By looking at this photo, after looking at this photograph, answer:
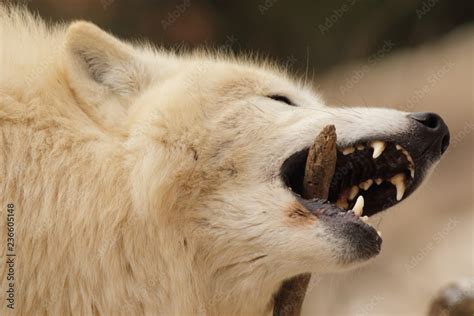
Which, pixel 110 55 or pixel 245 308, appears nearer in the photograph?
pixel 245 308

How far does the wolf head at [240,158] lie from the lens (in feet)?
10.7

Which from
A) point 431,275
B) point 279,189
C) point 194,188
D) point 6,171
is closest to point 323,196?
point 279,189

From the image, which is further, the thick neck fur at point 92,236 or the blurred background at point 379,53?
the blurred background at point 379,53

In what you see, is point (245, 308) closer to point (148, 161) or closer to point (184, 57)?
point (148, 161)

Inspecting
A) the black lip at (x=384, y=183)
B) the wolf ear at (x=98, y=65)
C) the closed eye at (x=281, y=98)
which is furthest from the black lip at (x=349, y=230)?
the wolf ear at (x=98, y=65)

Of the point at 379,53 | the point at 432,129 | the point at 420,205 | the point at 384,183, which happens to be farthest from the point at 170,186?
the point at 379,53

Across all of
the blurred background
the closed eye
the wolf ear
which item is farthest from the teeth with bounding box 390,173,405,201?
the blurred background

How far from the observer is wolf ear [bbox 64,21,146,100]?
3.55m

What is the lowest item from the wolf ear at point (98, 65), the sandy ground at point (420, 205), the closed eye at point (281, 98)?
the sandy ground at point (420, 205)

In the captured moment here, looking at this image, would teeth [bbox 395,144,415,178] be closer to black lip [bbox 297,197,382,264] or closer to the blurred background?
black lip [bbox 297,197,382,264]

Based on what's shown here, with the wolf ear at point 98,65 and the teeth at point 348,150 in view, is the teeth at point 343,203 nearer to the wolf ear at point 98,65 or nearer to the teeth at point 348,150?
the teeth at point 348,150

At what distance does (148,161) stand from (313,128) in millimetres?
782

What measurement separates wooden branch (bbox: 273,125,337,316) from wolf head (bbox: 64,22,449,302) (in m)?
0.10

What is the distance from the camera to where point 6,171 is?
317 centimetres
